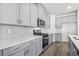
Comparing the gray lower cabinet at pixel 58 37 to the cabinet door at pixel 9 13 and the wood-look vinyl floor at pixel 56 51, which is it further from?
the cabinet door at pixel 9 13

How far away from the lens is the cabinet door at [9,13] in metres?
1.74

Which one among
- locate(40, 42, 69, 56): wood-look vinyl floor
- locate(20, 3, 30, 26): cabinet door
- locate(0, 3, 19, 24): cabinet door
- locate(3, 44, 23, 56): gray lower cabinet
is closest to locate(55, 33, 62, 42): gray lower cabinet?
locate(40, 42, 69, 56): wood-look vinyl floor

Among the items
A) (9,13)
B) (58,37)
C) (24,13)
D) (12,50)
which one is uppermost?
(24,13)

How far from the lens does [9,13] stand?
6.36ft

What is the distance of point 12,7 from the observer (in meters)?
2.04

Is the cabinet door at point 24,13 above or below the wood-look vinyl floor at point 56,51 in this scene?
above

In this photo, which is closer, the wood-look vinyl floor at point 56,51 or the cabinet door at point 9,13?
the cabinet door at point 9,13

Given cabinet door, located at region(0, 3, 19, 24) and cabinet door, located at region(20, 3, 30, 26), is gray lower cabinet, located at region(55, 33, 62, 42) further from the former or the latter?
cabinet door, located at region(0, 3, 19, 24)

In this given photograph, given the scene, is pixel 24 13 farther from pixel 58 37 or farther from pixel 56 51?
pixel 58 37

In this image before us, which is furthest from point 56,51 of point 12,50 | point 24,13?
point 12,50

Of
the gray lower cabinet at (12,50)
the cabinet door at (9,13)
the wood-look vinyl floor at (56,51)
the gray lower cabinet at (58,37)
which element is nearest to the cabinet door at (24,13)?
the cabinet door at (9,13)

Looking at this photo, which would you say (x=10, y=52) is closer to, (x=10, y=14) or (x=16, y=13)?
(x=10, y=14)

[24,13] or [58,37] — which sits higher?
[24,13]

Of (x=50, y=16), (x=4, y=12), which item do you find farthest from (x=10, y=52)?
(x=50, y=16)
